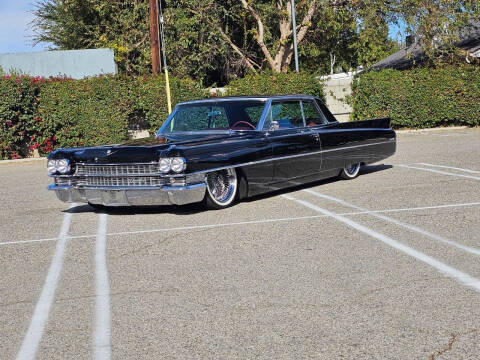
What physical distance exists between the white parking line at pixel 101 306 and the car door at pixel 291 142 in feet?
9.91

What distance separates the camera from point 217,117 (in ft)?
31.3

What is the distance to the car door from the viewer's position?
9.54m

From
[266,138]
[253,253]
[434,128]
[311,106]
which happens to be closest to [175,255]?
[253,253]

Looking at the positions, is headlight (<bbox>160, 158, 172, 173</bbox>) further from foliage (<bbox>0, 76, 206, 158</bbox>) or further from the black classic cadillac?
foliage (<bbox>0, 76, 206, 158</bbox>)

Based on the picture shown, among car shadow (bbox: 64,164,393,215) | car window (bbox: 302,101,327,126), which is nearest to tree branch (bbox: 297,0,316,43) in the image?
car window (bbox: 302,101,327,126)

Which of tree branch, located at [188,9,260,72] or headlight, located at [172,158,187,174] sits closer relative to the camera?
headlight, located at [172,158,187,174]

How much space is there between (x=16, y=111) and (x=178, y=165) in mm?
13923

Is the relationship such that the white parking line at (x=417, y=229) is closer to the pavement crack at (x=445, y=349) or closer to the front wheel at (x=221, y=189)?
the front wheel at (x=221, y=189)

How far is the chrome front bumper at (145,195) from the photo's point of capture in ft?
26.7

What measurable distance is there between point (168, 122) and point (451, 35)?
1920 centimetres

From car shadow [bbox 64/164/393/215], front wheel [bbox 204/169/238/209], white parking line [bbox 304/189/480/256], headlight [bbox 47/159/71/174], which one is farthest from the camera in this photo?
car shadow [bbox 64/164/393/215]

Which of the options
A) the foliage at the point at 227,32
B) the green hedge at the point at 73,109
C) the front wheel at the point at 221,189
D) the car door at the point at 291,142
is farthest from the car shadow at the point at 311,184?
the foliage at the point at 227,32

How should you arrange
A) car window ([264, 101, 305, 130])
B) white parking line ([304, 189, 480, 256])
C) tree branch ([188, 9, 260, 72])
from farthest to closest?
tree branch ([188, 9, 260, 72]), car window ([264, 101, 305, 130]), white parking line ([304, 189, 480, 256])

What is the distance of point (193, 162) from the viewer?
26.9ft
